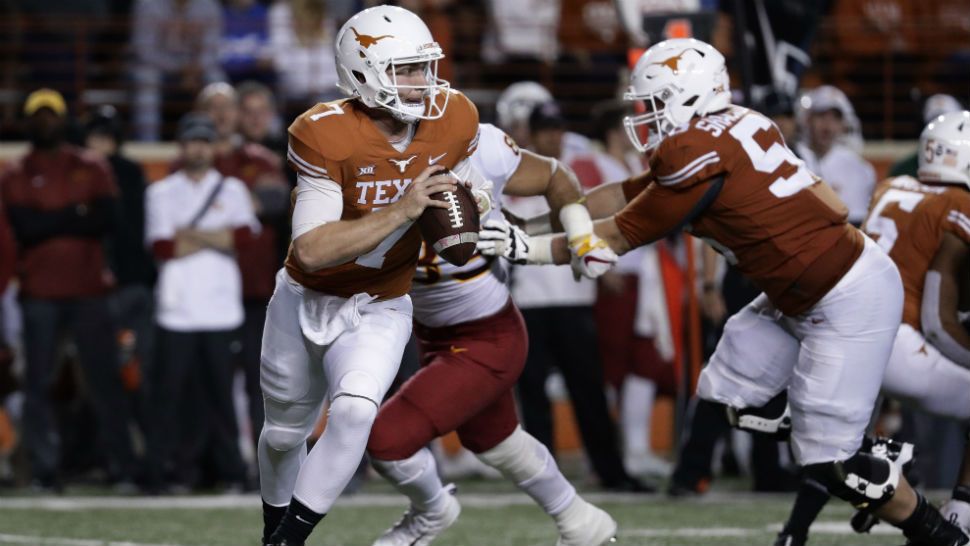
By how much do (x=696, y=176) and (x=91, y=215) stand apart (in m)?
4.55

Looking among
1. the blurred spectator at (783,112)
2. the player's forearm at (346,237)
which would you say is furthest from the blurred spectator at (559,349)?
the player's forearm at (346,237)

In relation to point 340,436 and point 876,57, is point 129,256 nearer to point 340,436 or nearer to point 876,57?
point 340,436

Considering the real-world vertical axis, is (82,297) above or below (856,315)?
below

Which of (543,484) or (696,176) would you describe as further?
(543,484)

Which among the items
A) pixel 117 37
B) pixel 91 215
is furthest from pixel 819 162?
pixel 117 37

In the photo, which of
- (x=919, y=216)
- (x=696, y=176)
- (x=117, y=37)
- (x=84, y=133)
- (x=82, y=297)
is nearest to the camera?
(x=696, y=176)

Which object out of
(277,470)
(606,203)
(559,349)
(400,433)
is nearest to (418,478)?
(400,433)

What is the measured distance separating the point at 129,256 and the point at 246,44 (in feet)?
7.99

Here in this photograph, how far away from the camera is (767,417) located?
5.88 metres

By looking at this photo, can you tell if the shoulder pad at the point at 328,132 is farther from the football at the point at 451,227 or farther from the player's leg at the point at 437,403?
the player's leg at the point at 437,403

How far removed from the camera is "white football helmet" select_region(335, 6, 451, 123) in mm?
5082

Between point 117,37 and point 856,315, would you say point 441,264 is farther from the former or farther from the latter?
point 117,37

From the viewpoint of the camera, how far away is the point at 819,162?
933 centimetres

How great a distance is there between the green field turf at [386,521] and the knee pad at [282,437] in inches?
54.6
